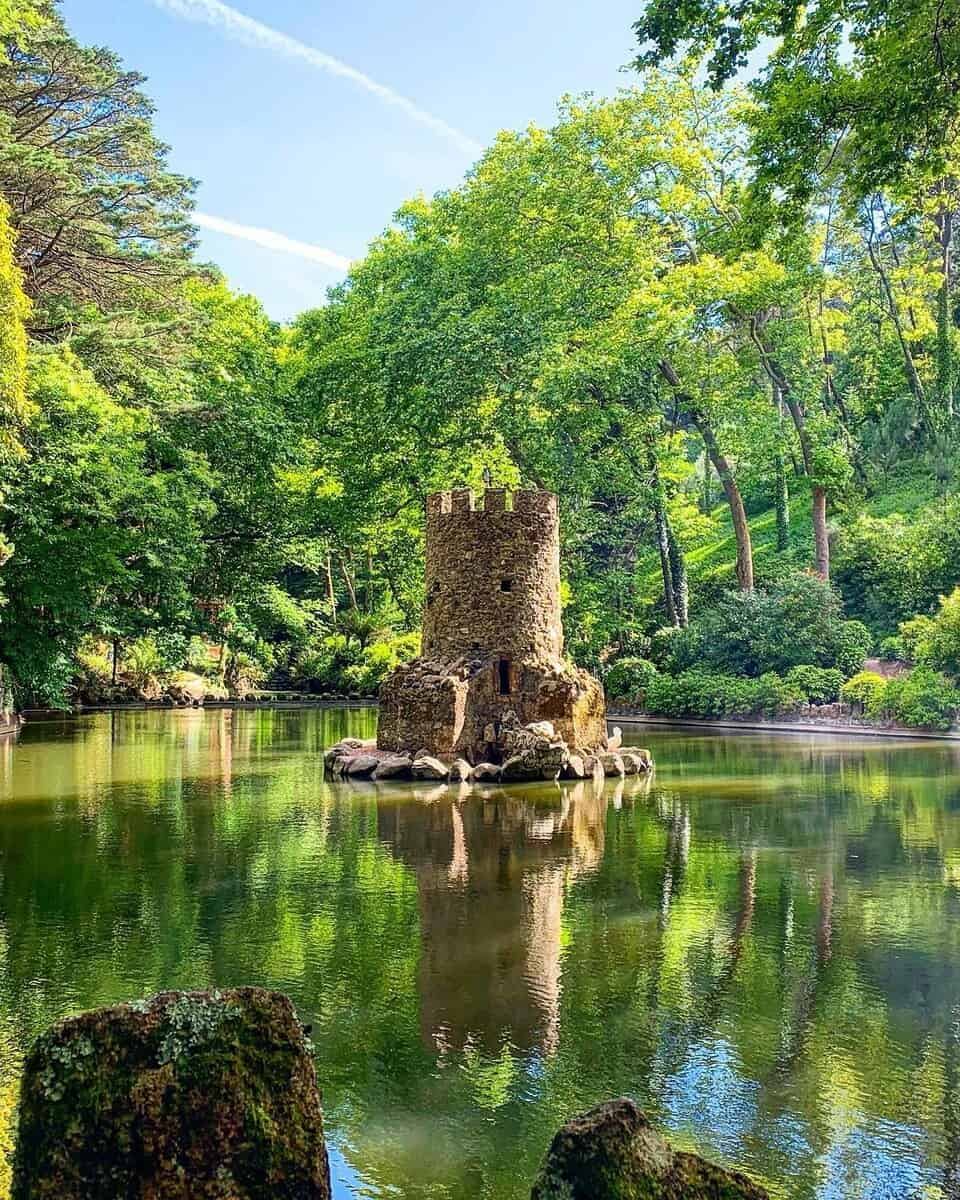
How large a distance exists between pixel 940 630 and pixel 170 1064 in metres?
25.8

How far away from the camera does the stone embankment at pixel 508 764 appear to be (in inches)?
741

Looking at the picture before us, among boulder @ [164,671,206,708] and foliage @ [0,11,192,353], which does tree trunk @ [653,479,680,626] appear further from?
boulder @ [164,671,206,708]

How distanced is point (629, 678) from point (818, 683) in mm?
6667

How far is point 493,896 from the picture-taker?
375 inches

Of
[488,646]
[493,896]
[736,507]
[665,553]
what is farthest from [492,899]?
[665,553]

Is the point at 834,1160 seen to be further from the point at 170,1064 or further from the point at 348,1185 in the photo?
the point at 170,1064

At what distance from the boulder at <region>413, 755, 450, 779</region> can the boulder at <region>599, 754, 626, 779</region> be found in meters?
2.66

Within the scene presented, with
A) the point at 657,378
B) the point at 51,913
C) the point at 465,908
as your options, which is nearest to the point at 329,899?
the point at 465,908

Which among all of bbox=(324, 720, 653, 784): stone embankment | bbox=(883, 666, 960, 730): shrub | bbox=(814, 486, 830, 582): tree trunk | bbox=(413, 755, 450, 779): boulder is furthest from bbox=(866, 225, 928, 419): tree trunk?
bbox=(413, 755, 450, 779): boulder

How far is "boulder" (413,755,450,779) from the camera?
18859 mm

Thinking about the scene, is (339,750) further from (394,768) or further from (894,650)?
(894,650)

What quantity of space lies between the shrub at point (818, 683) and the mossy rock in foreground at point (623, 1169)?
27.6m

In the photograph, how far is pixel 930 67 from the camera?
383 inches

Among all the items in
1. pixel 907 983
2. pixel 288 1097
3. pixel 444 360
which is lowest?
pixel 907 983
